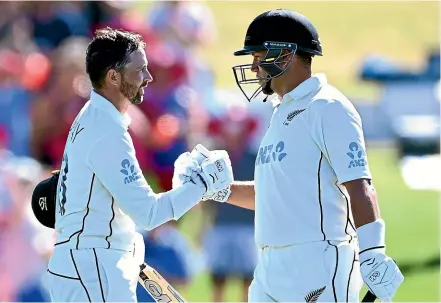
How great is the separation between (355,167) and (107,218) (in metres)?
1.29

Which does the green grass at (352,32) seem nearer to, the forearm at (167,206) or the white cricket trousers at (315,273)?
the forearm at (167,206)

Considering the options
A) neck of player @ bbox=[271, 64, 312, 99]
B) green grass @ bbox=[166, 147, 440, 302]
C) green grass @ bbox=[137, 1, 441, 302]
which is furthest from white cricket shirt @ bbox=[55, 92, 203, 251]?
green grass @ bbox=[137, 1, 441, 302]

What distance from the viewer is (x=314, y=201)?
18.6 ft

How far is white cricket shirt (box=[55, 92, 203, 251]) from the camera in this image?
18.9 feet

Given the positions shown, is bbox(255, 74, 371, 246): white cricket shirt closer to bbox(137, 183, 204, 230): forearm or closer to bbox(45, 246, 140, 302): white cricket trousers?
bbox(137, 183, 204, 230): forearm

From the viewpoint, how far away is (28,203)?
9.86 meters

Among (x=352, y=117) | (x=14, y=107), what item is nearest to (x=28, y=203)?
(x=14, y=107)

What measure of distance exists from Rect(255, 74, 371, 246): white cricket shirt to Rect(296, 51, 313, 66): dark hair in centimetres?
15

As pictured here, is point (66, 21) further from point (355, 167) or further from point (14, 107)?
point (355, 167)

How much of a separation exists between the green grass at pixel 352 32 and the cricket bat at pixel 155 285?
63.4ft

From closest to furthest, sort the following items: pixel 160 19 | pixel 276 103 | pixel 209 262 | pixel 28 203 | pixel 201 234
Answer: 1. pixel 276 103
2. pixel 28 203
3. pixel 209 262
4. pixel 201 234
5. pixel 160 19

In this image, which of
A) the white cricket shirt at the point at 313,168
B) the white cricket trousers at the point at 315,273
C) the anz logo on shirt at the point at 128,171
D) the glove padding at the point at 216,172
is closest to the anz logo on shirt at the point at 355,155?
the white cricket shirt at the point at 313,168

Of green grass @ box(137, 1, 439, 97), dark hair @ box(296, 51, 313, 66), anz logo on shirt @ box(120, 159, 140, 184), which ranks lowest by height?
green grass @ box(137, 1, 439, 97)

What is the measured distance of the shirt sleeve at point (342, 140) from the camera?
5523 mm
